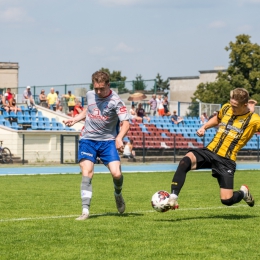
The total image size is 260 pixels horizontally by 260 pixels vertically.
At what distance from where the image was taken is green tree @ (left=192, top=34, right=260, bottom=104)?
6988 centimetres

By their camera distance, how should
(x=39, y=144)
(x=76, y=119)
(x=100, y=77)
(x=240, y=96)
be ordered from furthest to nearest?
(x=39, y=144) → (x=76, y=119) → (x=100, y=77) → (x=240, y=96)

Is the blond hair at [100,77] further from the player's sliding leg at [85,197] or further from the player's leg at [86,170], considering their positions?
the player's sliding leg at [85,197]

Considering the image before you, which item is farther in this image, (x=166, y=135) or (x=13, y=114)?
(x=166, y=135)

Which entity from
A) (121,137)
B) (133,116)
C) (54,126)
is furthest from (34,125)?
(121,137)

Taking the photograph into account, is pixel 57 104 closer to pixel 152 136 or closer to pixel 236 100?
pixel 152 136

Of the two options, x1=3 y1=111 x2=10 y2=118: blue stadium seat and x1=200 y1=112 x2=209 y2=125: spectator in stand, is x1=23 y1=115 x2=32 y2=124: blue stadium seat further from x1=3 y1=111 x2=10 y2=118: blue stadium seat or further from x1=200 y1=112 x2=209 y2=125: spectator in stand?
x1=200 y1=112 x2=209 y2=125: spectator in stand

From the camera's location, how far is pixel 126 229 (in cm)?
870

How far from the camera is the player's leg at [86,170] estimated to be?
981cm

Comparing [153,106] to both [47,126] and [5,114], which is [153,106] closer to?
[47,126]

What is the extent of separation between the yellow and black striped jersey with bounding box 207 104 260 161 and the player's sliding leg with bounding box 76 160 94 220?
1.63m

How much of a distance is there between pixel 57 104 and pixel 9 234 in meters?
31.1

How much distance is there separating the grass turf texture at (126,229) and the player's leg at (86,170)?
0.21 meters

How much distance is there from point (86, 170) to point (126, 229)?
4.97 feet

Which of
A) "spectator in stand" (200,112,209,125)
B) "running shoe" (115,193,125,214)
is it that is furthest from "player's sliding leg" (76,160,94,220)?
"spectator in stand" (200,112,209,125)
